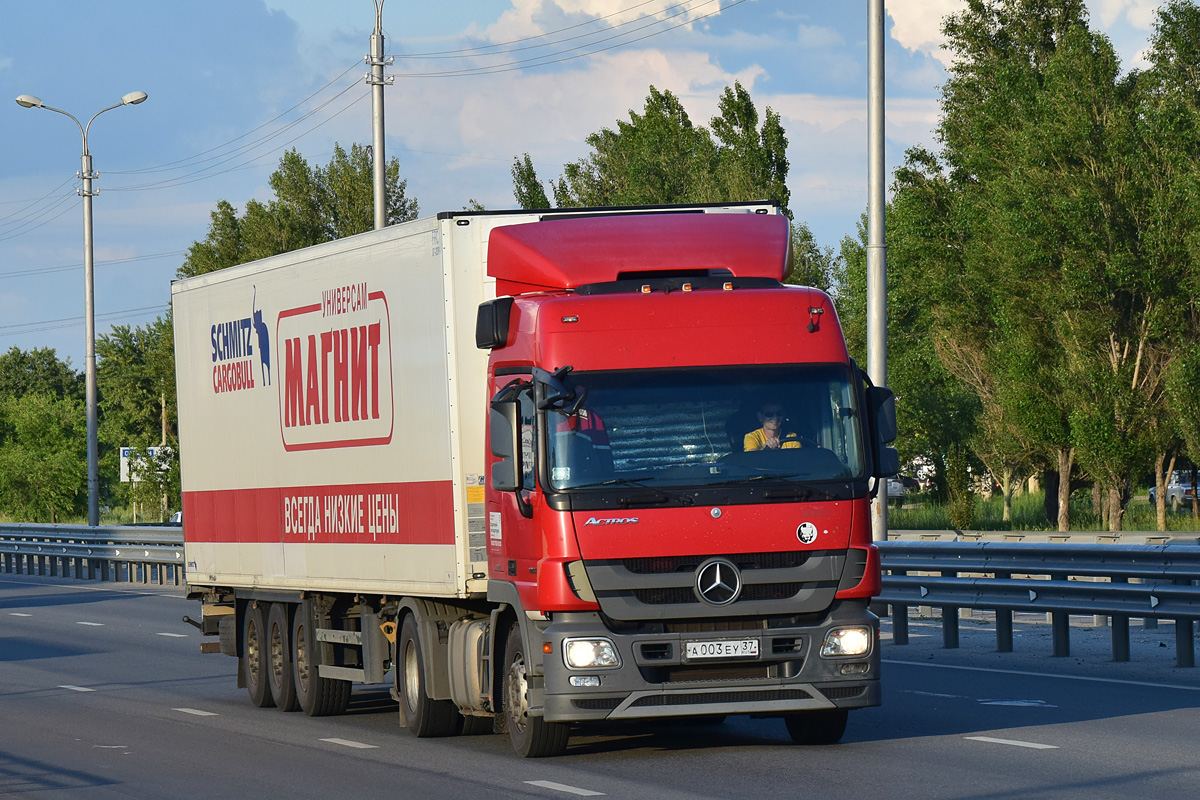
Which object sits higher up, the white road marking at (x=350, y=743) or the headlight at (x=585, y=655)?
the headlight at (x=585, y=655)

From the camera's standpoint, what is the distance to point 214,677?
17641 millimetres

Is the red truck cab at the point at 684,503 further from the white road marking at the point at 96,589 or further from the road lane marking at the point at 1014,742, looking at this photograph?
the white road marking at the point at 96,589

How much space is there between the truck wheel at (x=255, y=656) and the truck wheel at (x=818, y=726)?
5.41m

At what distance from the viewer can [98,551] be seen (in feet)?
122

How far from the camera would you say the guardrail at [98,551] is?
34.7 m

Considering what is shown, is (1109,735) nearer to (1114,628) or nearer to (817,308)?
(817,308)

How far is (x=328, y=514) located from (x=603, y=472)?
3892 mm

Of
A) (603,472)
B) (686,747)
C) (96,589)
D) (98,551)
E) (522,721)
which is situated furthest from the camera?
(98,551)

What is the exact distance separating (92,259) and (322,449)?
1257 inches

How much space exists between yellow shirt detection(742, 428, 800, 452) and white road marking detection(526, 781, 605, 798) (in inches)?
83.0

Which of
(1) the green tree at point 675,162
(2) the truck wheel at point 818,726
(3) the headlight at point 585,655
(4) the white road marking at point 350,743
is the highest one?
(1) the green tree at point 675,162

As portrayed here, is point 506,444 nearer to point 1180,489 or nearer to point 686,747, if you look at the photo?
point 686,747

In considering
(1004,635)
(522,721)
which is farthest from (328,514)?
(1004,635)

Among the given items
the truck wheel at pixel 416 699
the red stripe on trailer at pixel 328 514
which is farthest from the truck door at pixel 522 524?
the truck wheel at pixel 416 699
